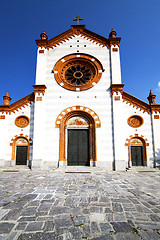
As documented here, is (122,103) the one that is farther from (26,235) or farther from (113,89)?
(26,235)

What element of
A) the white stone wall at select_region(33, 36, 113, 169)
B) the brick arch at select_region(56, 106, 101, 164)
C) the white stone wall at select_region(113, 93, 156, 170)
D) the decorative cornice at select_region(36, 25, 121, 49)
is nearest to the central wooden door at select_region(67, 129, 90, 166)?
the brick arch at select_region(56, 106, 101, 164)

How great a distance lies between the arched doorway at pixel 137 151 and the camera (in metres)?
12.4

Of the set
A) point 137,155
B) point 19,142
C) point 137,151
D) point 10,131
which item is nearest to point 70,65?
point 10,131

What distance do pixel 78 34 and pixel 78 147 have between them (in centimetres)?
1248

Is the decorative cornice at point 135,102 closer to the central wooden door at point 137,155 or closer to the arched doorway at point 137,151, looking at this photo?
the arched doorway at point 137,151

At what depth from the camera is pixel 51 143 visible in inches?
470

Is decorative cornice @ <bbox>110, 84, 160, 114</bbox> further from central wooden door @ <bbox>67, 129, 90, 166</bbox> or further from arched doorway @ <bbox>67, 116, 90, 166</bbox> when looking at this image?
central wooden door @ <bbox>67, 129, 90, 166</bbox>

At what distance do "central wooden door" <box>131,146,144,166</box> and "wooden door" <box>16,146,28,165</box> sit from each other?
1045 cm

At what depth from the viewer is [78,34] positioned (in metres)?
14.6

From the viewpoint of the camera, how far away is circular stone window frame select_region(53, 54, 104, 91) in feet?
42.9

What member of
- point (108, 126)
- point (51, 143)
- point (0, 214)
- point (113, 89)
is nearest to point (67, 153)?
point (51, 143)

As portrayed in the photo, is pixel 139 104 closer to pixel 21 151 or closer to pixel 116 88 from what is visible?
pixel 116 88

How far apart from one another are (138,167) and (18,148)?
11.6m

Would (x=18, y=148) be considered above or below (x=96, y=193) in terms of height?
above
